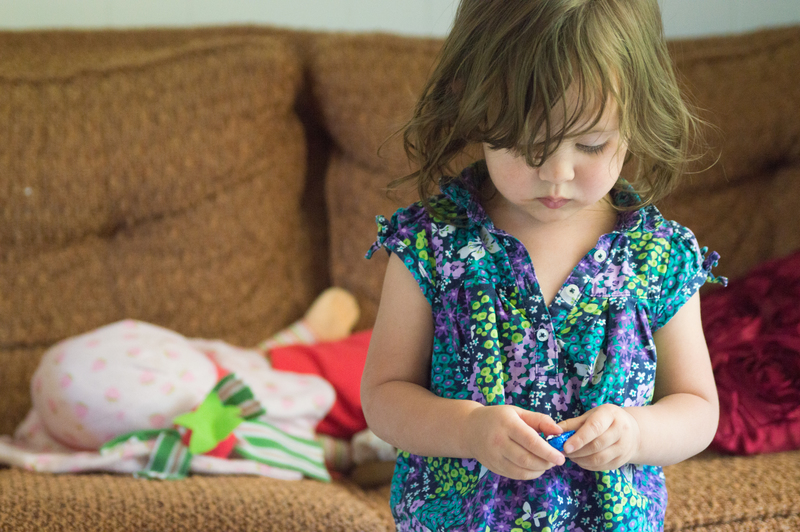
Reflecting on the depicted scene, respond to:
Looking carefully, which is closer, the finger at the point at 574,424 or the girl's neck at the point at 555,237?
the finger at the point at 574,424

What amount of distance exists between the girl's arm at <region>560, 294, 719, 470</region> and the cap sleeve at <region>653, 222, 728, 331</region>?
0.05 ft

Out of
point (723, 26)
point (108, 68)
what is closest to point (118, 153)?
point (108, 68)

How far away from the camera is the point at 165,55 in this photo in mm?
1515

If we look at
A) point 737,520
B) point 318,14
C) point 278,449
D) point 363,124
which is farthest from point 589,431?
point 318,14

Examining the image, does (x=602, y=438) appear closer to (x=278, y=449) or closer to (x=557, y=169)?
(x=557, y=169)

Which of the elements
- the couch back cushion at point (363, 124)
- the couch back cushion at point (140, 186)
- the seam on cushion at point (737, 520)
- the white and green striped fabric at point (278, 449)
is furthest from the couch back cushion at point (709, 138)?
the seam on cushion at point (737, 520)

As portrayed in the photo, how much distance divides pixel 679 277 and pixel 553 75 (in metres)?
0.26

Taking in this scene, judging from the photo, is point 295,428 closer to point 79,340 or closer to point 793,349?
point 79,340

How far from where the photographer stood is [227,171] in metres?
1.52

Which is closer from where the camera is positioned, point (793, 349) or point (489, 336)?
point (489, 336)

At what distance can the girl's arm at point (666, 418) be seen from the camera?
2.07 ft

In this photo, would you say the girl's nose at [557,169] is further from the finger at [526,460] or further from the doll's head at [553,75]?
the finger at [526,460]

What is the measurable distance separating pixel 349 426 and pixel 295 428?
11 centimetres

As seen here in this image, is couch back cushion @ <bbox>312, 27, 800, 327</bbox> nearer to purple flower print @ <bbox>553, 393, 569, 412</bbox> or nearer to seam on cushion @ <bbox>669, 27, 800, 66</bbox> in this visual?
seam on cushion @ <bbox>669, 27, 800, 66</bbox>
